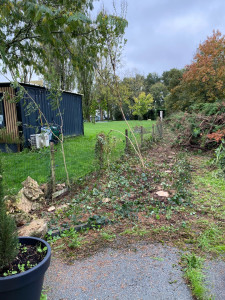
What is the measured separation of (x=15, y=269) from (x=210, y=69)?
15.7 metres

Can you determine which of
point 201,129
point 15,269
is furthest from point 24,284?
point 201,129

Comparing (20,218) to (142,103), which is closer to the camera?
(20,218)

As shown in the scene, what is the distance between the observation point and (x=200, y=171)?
564 centimetres

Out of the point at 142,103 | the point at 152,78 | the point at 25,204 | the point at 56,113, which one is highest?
the point at 152,78

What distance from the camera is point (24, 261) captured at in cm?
170

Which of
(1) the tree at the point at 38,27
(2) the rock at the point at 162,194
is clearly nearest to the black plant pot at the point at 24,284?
(2) the rock at the point at 162,194

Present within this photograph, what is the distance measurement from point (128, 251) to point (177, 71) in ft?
79.1

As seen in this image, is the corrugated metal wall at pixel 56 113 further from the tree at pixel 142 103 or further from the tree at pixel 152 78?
the tree at pixel 152 78

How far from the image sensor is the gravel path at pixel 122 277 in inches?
73.7

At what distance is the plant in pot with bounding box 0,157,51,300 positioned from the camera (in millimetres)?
1424

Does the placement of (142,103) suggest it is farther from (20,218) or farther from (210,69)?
(20,218)

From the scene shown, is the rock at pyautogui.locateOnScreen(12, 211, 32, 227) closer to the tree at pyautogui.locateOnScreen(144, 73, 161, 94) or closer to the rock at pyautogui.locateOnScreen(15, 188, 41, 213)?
the rock at pyautogui.locateOnScreen(15, 188, 41, 213)

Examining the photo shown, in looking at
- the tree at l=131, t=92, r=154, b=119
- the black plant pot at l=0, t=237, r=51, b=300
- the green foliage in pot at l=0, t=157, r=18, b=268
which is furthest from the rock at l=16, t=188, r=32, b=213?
the tree at l=131, t=92, r=154, b=119

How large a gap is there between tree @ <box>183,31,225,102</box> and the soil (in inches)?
596
